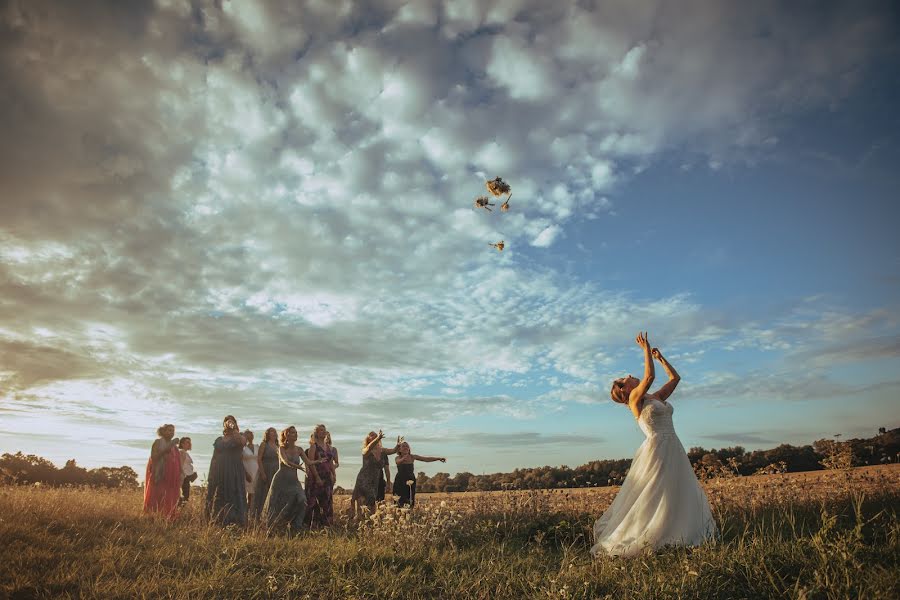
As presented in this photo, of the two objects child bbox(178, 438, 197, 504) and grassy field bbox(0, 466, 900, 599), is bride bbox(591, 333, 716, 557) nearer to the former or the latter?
grassy field bbox(0, 466, 900, 599)

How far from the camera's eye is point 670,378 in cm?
900

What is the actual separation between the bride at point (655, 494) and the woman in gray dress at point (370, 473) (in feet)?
20.9

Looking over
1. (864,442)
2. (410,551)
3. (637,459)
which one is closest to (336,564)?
(410,551)

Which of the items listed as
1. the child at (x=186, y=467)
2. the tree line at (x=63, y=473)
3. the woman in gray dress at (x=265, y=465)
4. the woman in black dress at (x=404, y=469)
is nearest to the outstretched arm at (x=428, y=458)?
the woman in black dress at (x=404, y=469)

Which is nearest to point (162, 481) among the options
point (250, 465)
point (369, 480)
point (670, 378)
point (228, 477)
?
point (228, 477)

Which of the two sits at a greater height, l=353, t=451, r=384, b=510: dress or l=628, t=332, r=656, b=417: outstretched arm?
l=628, t=332, r=656, b=417: outstretched arm

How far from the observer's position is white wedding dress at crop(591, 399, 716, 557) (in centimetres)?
816

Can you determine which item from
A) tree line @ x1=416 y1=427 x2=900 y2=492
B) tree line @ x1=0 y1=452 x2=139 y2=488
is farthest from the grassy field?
tree line @ x1=0 y1=452 x2=139 y2=488

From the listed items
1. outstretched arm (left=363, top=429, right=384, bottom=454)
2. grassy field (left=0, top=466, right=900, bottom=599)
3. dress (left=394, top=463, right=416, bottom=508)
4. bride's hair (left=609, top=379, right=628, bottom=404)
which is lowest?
grassy field (left=0, top=466, right=900, bottom=599)

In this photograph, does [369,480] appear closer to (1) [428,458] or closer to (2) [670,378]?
(1) [428,458]

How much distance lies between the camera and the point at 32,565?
763cm

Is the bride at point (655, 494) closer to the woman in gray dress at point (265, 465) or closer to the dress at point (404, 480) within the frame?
the dress at point (404, 480)

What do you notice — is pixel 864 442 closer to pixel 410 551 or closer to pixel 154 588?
pixel 410 551

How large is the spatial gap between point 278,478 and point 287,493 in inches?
15.7
